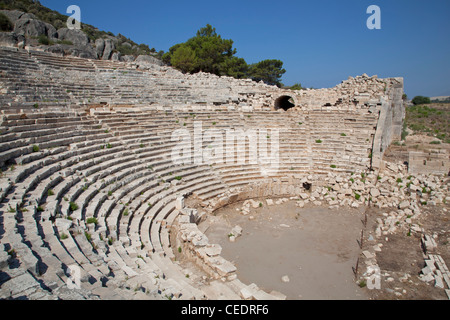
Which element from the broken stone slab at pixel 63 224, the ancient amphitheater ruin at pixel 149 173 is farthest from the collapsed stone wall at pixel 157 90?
the broken stone slab at pixel 63 224

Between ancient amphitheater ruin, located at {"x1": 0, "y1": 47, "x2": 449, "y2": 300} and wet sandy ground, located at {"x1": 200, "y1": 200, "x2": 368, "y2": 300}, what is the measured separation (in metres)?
0.45

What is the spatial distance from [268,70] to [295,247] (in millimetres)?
29350

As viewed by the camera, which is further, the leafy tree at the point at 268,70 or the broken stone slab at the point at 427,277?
the leafy tree at the point at 268,70

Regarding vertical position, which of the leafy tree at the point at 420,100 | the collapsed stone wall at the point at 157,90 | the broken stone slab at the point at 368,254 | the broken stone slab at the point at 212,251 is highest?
the leafy tree at the point at 420,100

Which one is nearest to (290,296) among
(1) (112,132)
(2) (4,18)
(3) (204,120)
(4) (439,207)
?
(4) (439,207)

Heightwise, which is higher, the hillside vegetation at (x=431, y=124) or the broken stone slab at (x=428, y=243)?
the hillside vegetation at (x=431, y=124)

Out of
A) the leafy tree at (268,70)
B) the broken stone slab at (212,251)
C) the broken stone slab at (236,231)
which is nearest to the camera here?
the broken stone slab at (212,251)

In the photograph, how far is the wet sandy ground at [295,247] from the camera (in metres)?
6.05

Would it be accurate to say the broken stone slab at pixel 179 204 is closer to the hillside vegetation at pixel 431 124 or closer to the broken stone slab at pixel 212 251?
the broken stone slab at pixel 212 251

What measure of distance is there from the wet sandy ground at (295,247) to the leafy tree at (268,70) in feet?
83.4

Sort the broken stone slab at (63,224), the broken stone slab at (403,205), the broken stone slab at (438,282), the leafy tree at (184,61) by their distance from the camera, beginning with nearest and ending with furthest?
the broken stone slab at (63,224) → the broken stone slab at (438,282) → the broken stone slab at (403,205) → the leafy tree at (184,61)

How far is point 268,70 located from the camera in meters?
33.7

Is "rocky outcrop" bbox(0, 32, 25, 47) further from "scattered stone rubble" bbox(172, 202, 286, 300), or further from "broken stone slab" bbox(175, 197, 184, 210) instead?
"scattered stone rubble" bbox(172, 202, 286, 300)

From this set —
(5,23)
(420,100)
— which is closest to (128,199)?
(5,23)
